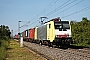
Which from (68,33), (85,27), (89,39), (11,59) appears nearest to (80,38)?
(85,27)

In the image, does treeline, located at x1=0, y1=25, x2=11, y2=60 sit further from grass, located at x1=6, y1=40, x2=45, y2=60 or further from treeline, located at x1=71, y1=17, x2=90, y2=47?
treeline, located at x1=71, y1=17, x2=90, y2=47

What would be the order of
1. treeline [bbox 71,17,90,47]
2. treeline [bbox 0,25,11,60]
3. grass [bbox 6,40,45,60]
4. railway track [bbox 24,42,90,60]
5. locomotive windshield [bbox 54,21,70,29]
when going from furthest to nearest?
treeline [bbox 71,17,90,47]
locomotive windshield [bbox 54,21,70,29]
treeline [bbox 0,25,11,60]
grass [bbox 6,40,45,60]
railway track [bbox 24,42,90,60]

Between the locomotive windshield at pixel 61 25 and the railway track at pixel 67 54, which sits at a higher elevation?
the locomotive windshield at pixel 61 25

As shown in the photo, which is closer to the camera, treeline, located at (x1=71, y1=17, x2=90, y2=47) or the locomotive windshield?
the locomotive windshield

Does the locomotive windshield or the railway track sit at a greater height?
the locomotive windshield

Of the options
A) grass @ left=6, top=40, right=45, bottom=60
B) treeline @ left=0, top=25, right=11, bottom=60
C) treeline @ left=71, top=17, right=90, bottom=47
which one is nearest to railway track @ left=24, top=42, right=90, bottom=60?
grass @ left=6, top=40, right=45, bottom=60

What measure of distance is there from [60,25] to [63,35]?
48.7 inches

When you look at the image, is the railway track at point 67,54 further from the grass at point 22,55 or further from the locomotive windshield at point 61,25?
the locomotive windshield at point 61,25

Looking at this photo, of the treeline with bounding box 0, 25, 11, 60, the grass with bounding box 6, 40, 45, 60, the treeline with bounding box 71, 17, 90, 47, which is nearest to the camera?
the grass with bounding box 6, 40, 45, 60

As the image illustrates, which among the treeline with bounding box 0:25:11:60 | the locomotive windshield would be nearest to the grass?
the treeline with bounding box 0:25:11:60

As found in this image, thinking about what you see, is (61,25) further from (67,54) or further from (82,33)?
(82,33)

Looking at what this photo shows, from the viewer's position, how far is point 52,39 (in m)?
25.6

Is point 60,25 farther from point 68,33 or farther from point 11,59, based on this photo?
point 11,59

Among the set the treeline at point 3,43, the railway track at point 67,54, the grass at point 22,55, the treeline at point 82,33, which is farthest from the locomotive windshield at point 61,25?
the treeline at point 82,33
